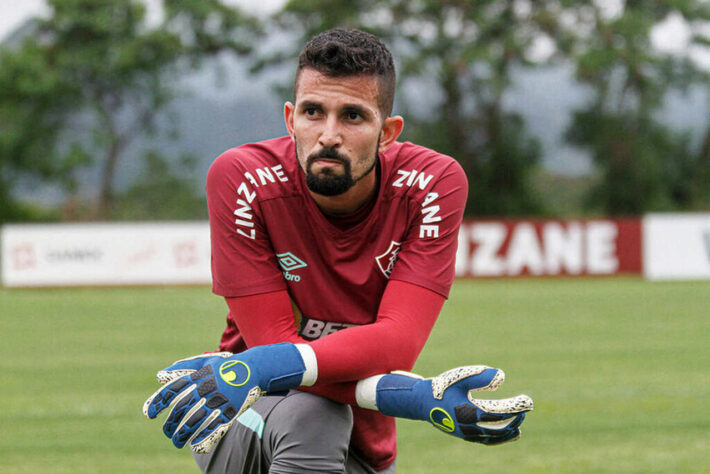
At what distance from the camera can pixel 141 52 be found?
3428 centimetres

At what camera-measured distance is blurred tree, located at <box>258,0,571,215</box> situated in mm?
32688

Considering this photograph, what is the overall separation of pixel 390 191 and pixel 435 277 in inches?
13.9

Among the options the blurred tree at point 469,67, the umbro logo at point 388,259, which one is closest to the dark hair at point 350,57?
the umbro logo at point 388,259

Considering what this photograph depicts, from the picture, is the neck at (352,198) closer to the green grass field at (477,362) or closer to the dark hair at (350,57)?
the dark hair at (350,57)

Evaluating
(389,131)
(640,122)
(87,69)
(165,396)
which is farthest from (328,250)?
(87,69)

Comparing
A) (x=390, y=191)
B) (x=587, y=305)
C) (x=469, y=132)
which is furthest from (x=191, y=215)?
(x=390, y=191)

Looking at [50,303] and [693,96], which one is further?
[693,96]

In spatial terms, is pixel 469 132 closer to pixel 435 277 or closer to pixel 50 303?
pixel 50 303

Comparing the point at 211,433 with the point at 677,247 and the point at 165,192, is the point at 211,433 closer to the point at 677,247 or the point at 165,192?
the point at 677,247

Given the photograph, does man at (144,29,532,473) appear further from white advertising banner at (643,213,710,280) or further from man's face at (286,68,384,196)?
white advertising banner at (643,213,710,280)

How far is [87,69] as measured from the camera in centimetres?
3462

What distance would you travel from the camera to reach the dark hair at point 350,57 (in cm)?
342

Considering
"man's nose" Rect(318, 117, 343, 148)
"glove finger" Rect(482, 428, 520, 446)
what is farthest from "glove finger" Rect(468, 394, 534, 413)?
"man's nose" Rect(318, 117, 343, 148)

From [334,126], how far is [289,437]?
105cm
